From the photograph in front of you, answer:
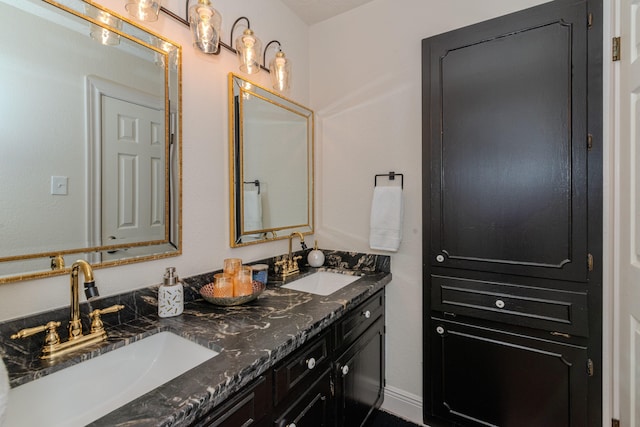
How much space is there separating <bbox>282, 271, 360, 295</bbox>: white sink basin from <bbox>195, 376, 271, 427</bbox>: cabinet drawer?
2.81 feet

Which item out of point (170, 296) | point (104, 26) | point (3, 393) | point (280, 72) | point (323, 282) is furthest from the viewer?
point (323, 282)

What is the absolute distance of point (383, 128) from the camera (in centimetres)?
191

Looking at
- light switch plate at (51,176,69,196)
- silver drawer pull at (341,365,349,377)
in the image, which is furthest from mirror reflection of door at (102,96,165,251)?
silver drawer pull at (341,365,349,377)

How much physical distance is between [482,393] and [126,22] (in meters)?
2.36

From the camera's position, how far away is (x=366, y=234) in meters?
2.00

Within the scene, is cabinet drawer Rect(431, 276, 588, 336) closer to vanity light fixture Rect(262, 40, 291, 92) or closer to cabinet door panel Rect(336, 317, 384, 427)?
cabinet door panel Rect(336, 317, 384, 427)

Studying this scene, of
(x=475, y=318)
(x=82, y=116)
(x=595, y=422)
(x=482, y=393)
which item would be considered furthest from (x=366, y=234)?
(x=82, y=116)

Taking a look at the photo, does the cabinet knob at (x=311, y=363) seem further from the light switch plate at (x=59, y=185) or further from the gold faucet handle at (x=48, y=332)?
the light switch plate at (x=59, y=185)

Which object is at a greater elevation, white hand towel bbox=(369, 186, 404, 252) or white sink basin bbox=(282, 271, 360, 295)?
white hand towel bbox=(369, 186, 404, 252)

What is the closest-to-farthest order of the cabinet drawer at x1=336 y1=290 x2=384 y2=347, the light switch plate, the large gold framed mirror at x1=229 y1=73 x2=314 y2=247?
the light switch plate
the cabinet drawer at x1=336 y1=290 x2=384 y2=347
the large gold framed mirror at x1=229 y1=73 x2=314 y2=247

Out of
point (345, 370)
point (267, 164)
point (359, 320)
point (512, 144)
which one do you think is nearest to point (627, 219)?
point (512, 144)

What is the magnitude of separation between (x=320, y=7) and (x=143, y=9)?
4.24 feet

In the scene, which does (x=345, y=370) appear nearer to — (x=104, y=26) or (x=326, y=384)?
(x=326, y=384)

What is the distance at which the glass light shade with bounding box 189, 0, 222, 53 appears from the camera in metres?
1.21
